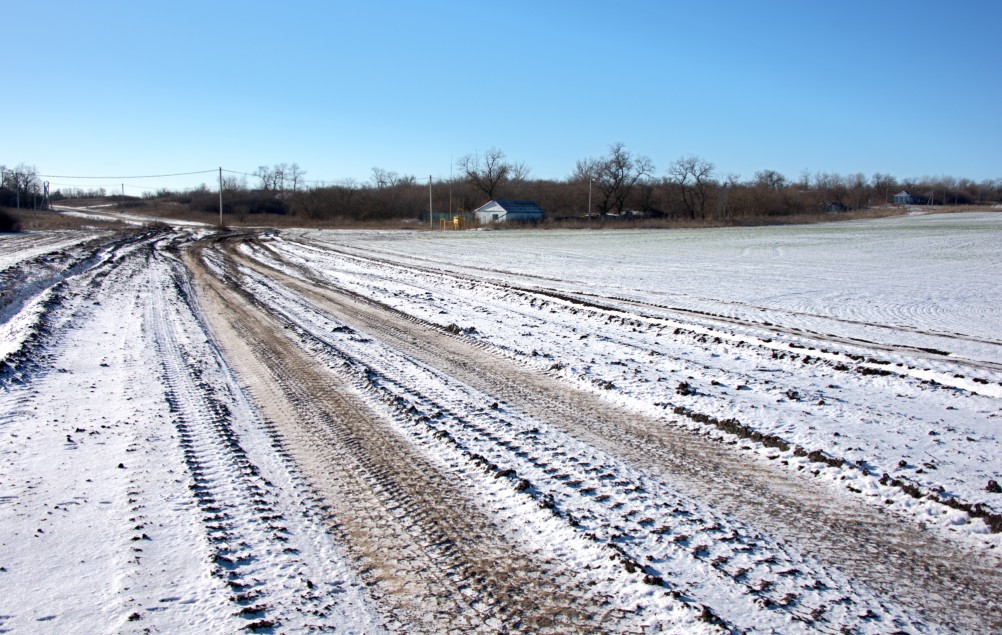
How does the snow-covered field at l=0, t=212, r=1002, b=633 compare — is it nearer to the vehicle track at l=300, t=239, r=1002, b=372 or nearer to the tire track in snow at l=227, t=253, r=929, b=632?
the tire track in snow at l=227, t=253, r=929, b=632

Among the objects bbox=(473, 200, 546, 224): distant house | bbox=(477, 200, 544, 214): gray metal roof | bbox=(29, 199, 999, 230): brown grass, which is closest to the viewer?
bbox=(29, 199, 999, 230): brown grass

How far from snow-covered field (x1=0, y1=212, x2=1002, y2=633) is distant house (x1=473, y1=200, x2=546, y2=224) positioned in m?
83.2

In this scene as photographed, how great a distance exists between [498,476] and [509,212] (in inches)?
3540

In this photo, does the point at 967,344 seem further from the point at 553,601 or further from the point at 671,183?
the point at 671,183

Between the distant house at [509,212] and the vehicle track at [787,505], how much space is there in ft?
281

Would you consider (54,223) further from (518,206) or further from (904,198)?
(904,198)

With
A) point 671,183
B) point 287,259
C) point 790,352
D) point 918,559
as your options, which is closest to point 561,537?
point 918,559

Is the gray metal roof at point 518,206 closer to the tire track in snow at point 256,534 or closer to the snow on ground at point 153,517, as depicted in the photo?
the snow on ground at point 153,517

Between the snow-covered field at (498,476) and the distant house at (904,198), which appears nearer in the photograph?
the snow-covered field at (498,476)

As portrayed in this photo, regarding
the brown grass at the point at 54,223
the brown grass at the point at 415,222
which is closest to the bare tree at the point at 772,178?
the brown grass at the point at 415,222

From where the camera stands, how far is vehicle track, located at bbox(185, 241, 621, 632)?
3176mm

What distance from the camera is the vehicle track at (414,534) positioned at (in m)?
3.18

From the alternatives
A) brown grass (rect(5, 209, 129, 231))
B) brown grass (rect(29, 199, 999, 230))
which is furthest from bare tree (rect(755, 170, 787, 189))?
brown grass (rect(5, 209, 129, 231))

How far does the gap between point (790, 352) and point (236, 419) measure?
6846 millimetres
